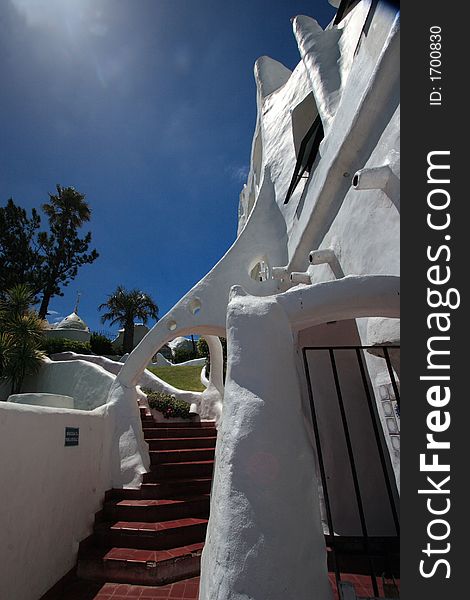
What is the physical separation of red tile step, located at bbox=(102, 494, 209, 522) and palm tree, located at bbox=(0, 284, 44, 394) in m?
9.21

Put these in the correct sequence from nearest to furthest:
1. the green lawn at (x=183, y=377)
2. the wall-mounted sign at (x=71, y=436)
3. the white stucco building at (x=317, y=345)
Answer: the white stucco building at (x=317, y=345)
the wall-mounted sign at (x=71, y=436)
the green lawn at (x=183, y=377)

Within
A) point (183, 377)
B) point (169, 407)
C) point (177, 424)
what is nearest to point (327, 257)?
point (177, 424)

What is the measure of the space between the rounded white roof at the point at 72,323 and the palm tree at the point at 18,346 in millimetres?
16706

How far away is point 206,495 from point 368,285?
18.0 feet

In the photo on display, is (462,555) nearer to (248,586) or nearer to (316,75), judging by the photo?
(248,586)

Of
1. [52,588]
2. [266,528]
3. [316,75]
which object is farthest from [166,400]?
[316,75]

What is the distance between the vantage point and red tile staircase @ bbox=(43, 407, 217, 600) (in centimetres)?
434

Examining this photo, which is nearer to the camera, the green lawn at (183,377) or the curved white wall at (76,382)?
the curved white wall at (76,382)

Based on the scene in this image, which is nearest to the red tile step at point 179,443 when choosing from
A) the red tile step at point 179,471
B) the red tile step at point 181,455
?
the red tile step at point 181,455

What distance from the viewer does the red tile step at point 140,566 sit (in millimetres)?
4391

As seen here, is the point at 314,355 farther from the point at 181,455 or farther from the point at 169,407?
the point at 169,407

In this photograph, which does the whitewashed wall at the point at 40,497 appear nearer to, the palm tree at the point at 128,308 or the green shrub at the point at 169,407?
the green shrub at the point at 169,407

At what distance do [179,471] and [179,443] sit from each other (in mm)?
1111

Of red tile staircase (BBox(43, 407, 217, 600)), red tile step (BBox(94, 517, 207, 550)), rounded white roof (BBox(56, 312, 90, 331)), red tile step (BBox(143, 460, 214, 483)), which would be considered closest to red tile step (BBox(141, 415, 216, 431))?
red tile staircase (BBox(43, 407, 217, 600))
